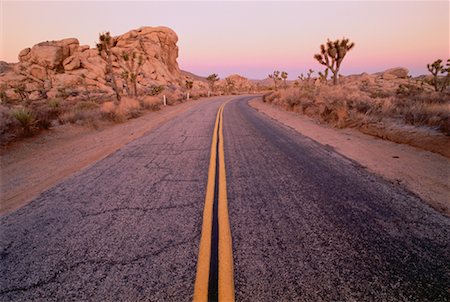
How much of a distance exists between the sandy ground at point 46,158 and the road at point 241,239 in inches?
19.2

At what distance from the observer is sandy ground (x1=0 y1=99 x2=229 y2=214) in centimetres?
406

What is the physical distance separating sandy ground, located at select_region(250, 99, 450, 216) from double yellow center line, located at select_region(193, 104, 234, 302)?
292 centimetres

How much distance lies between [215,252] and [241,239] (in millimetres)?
342

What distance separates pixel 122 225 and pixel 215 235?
3.83ft

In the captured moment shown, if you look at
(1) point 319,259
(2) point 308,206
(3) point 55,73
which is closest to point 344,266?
(1) point 319,259

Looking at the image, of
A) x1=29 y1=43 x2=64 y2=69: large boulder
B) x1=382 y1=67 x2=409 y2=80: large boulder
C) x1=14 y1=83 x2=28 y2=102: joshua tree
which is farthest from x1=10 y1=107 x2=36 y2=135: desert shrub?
x1=382 y1=67 x2=409 y2=80: large boulder

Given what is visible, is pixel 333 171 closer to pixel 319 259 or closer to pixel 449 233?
pixel 449 233

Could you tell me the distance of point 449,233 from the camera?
8.49 ft

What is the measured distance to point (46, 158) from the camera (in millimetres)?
6129

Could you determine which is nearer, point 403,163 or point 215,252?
point 215,252

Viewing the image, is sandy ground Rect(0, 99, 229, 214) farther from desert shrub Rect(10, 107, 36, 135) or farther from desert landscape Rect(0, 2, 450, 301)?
desert shrub Rect(10, 107, 36, 135)

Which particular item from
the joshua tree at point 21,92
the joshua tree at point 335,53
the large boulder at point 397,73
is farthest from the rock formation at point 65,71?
the large boulder at point 397,73

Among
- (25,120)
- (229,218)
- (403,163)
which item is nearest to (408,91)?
(403,163)

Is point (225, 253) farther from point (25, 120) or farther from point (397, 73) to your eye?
point (397, 73)
